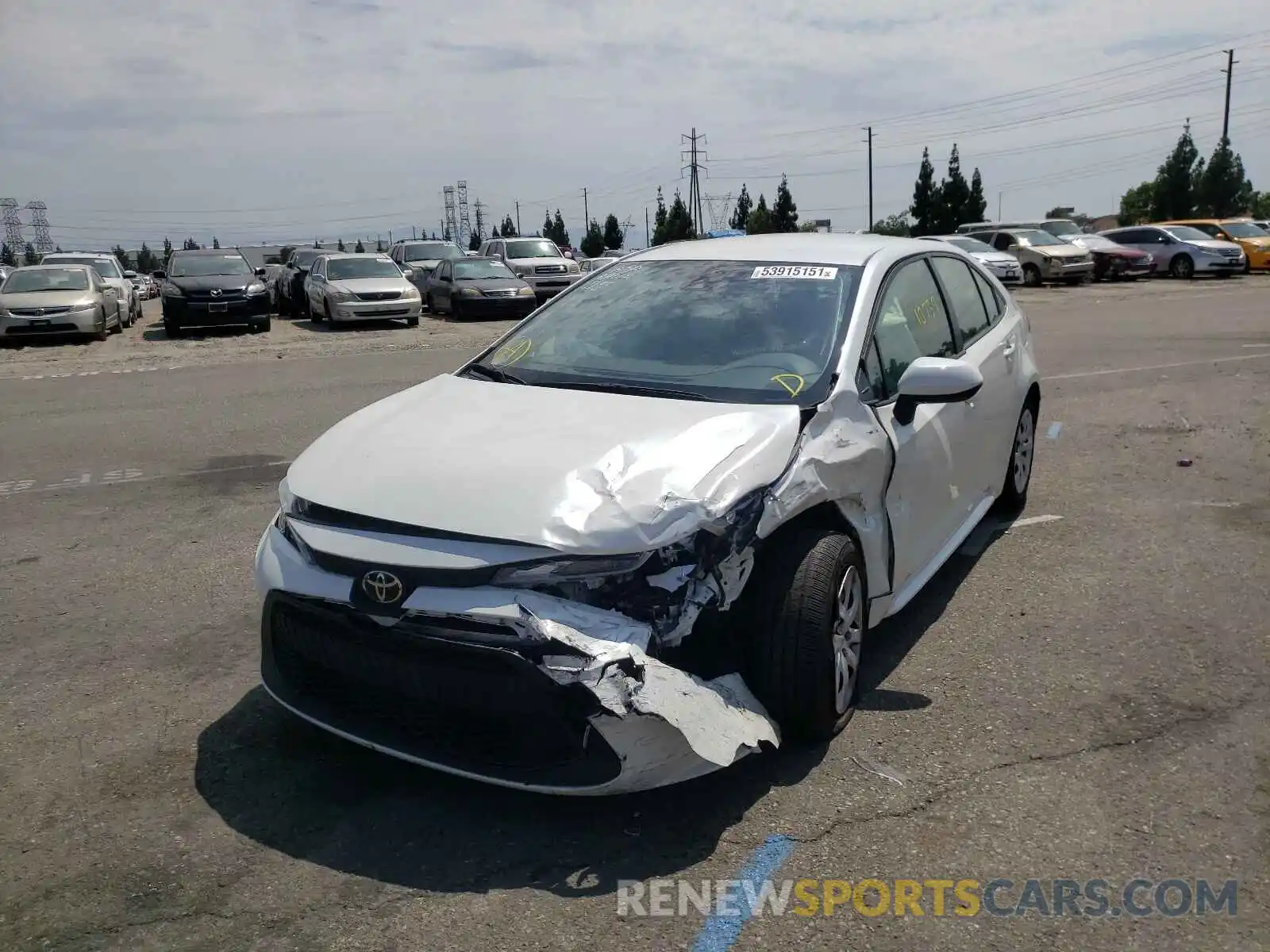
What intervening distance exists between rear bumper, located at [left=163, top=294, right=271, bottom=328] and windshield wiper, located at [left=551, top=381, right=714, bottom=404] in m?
18.0

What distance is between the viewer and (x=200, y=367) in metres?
15.0

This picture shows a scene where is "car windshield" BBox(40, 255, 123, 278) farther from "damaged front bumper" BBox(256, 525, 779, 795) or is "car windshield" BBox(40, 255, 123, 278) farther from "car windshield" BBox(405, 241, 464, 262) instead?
"damaged front bumper" BBox(256, 525, 779, 795)

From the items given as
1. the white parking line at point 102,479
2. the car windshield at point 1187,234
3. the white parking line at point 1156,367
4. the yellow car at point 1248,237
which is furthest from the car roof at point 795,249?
the yellow car at point 1248,237

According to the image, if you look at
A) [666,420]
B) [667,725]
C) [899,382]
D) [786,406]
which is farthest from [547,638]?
[899,382]

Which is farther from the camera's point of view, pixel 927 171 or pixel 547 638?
pixel 927 171

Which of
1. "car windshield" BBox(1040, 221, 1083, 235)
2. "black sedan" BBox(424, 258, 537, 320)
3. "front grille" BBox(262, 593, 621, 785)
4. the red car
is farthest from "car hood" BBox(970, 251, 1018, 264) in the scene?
"front grille" BBox(262, 593, 621, 785)

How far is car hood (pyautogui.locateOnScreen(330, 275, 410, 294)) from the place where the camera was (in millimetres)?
21391

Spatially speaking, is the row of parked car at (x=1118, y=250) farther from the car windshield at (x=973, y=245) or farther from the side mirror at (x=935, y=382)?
the side mirror at (x=935, y=382)

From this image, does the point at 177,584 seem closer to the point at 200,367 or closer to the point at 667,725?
the point at 667,725

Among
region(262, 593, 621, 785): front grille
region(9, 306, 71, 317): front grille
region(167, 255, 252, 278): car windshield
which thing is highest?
region(167, 255, 252, 278): car windshield

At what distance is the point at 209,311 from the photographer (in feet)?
66.7

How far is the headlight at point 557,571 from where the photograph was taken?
302 centimetres

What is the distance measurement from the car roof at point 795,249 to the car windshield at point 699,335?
2.9 inches

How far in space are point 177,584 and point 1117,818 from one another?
4270 millimetres
